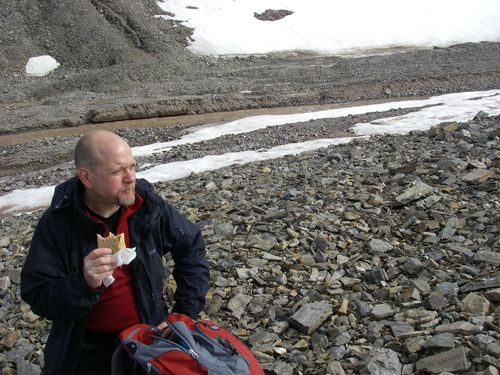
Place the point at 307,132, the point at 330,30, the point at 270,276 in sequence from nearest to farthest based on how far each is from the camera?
the point at 270,276, the point at 307,132, the point at 330,30

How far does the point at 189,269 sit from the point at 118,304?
20.1 inches

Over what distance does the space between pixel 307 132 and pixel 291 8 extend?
2717 cm

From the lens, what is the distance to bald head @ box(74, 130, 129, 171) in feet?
10.5

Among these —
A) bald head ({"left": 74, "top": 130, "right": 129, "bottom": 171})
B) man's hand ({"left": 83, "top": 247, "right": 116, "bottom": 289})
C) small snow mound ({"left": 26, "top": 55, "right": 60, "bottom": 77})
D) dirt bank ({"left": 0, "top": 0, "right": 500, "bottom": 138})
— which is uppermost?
bald head ({"left": 74, "top": 130, "right": 129, "bottom": 171})

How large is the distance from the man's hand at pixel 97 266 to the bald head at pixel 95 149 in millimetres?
524

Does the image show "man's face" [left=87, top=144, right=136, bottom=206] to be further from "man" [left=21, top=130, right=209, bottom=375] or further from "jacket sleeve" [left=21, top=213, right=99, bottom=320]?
"jacket sleeve" [left=21, top=213, right=99, bottom=320]

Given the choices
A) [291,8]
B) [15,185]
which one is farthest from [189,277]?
[291,8]

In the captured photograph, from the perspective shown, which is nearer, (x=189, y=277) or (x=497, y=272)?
(x=189, y=277)

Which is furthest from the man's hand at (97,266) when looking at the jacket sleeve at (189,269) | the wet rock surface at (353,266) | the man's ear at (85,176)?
the wet rock surface at (353,266)

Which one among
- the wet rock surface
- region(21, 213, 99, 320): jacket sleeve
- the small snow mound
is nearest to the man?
region(21, 213, 99, 320): jacket sleeve

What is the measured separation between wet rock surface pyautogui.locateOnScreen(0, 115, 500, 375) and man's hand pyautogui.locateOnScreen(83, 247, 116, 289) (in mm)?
1772

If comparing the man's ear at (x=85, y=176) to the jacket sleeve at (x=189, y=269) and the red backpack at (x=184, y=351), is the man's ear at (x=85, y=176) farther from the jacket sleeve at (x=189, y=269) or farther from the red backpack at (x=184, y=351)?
the red backpack at (x=184, y=351)

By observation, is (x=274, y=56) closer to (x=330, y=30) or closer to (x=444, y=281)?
(x=330, y=30)

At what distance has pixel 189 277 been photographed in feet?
12.0
